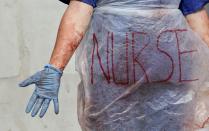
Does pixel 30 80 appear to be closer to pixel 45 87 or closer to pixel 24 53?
pixel 45 87

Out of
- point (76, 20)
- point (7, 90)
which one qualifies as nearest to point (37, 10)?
point (7, 90)

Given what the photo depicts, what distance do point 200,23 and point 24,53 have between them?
1.30 metres

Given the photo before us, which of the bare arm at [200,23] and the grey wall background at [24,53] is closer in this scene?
the bare arm at [200,23]

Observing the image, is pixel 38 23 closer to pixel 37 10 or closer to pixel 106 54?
pixel 37 10

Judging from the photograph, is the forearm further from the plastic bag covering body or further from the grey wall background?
the grey wall background

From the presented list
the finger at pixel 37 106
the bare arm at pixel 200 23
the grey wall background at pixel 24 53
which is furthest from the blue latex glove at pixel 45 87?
the grey wall background at pixel 24 53

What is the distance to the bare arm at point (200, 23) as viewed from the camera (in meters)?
1.87

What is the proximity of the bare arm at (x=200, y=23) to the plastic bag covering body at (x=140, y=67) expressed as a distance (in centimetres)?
5

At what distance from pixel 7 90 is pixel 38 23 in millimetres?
423

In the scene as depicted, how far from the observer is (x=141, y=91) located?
5.81 feet

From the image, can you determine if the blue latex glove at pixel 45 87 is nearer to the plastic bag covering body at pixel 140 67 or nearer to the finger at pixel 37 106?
the finger at pixel 37 106

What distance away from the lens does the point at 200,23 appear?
1872mm

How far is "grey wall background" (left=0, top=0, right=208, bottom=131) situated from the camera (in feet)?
9.34

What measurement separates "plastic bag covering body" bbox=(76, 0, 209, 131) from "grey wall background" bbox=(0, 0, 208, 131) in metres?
1.08
